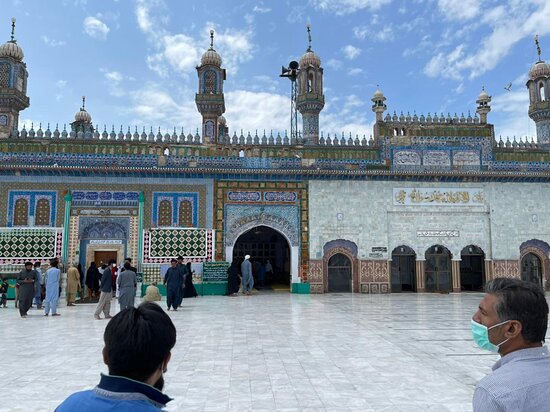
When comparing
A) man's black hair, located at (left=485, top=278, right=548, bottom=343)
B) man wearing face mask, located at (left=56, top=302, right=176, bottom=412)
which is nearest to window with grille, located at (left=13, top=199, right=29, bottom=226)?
man wearing face mask, located at (left=56, top=302, right=176, bottom=412)

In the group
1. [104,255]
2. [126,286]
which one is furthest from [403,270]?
[126,286]

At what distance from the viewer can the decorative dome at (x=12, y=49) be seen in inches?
642

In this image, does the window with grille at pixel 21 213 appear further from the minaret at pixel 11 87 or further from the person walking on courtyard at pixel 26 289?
the person walking on courtyard at pixel 26 289

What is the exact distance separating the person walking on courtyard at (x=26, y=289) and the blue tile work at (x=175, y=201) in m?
5.78

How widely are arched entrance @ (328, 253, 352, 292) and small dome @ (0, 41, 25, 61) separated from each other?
1303 cm

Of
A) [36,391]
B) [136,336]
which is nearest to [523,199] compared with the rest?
[36,391]

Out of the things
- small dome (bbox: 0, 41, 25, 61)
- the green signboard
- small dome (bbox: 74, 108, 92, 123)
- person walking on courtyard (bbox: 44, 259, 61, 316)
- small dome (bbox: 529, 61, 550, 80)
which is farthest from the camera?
small dome (bbox: 74, 108, 92, 123)

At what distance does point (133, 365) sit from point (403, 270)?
54.9 ft

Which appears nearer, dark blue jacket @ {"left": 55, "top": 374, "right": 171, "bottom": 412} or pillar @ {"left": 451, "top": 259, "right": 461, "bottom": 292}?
dark blue jacket @ {"left": 55, "top": 374, "right": 171, "bottom": 412}

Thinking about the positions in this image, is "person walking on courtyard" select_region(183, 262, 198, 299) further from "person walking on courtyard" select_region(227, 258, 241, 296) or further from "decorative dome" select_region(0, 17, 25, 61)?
"decorative dome" select_region(0, 17, 25, 61)

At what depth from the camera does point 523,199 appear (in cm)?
1691

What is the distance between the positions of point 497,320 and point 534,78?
20.1 metres

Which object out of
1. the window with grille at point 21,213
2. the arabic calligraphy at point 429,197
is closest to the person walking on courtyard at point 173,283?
the window with grille at point 21,213

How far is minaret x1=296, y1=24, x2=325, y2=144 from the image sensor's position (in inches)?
685
